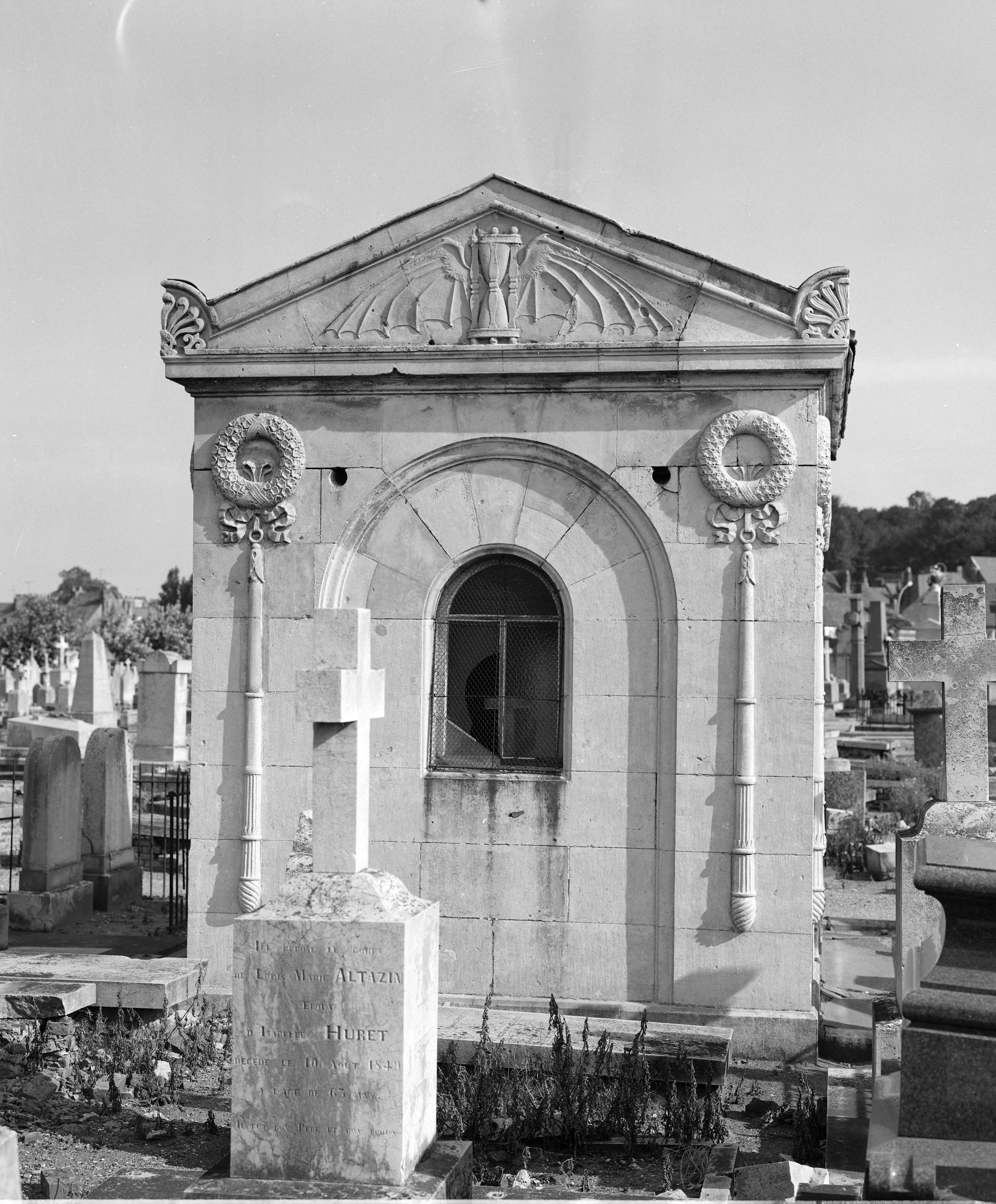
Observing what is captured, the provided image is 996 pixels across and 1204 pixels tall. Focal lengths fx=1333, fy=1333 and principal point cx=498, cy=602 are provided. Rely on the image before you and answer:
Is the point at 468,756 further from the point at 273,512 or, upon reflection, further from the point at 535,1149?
the point at 535,1149

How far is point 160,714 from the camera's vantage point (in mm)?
25875

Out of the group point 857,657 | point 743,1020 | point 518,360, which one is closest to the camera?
point 743,1020

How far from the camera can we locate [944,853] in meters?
5.95

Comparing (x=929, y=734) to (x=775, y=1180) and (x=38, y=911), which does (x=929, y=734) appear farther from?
(x=775, y=1180)

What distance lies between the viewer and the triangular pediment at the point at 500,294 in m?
9.45

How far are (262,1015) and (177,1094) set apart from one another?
2.83m

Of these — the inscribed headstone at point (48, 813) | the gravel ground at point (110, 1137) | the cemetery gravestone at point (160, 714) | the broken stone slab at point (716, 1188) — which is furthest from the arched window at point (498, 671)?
the cemetery gravestone at point (160, 714)

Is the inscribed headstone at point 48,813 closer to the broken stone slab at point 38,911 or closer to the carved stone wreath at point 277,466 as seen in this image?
the broken stone slab at point 38,911

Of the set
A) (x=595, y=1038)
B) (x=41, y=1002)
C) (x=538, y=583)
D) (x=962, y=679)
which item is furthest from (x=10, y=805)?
(x=962, y=679)

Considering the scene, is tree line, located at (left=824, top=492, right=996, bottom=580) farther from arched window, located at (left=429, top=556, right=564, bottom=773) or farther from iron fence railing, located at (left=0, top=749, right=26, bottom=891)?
arched window, located at (left=429, top=556, right=564, bottom=773)

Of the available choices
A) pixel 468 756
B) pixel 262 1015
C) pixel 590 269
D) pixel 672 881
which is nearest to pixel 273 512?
pixel 468 756

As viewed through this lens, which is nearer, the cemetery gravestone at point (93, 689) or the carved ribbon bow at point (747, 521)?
the carved ribbon bow at point (747, 521)

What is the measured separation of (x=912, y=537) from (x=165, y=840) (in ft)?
426

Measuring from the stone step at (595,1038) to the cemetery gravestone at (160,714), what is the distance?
17.6 meters
